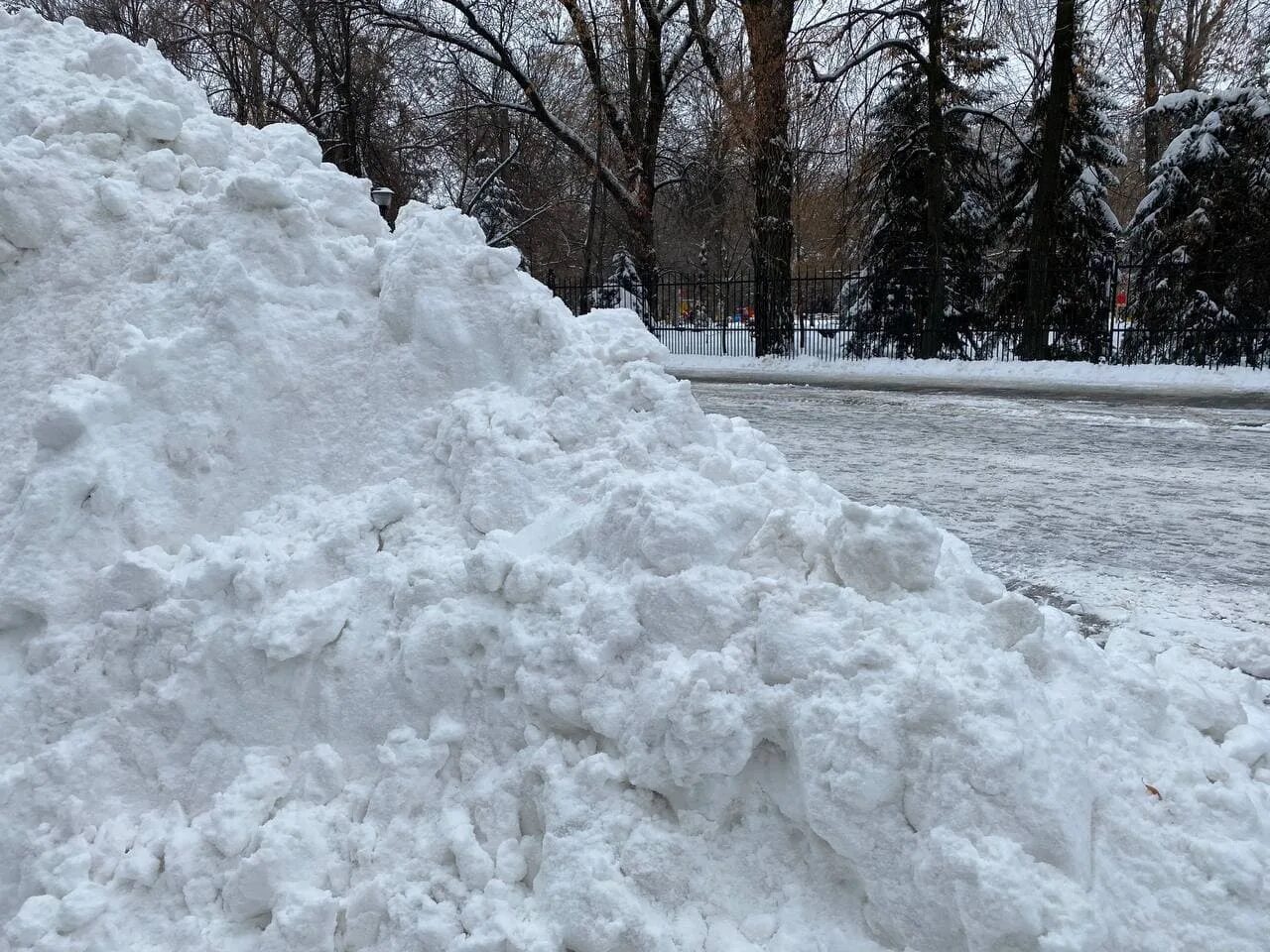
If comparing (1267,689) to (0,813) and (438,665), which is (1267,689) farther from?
(0,813)

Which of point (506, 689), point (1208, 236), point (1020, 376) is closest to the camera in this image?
point (506, 689)

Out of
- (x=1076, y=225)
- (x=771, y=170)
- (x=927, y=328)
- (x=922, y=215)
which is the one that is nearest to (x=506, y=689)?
(x=927, y=328)

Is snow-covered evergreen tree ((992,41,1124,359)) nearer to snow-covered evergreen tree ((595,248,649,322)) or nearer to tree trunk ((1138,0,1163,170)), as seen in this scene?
tree trunk ((1138,0,1163,170))

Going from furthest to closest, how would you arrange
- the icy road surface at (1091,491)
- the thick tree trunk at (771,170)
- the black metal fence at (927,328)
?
the thick tree trunk at (771,170) → the black metal fence at (927,328) → the icy road surface at (1091,491)

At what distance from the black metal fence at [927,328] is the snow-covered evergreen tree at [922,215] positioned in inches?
1.4

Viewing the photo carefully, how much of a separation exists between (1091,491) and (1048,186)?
35.3ft

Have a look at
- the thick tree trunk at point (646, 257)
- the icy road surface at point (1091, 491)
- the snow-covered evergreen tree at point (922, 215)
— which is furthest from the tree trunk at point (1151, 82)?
the thick tree trunk at point (646, 257)

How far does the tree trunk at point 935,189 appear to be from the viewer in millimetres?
16672

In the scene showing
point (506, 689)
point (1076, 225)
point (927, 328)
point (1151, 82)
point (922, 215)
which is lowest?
point (506, 689)

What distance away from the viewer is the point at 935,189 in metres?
17.2

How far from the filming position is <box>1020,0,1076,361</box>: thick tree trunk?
14820 mm

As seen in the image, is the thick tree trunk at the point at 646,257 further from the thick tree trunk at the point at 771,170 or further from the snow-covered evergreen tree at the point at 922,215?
the snow-covered evergreen tree at the point at 922,215

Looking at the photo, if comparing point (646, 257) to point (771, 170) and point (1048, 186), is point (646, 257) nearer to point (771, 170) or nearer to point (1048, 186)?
point (771, 170)

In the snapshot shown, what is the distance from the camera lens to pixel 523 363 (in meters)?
3.60
